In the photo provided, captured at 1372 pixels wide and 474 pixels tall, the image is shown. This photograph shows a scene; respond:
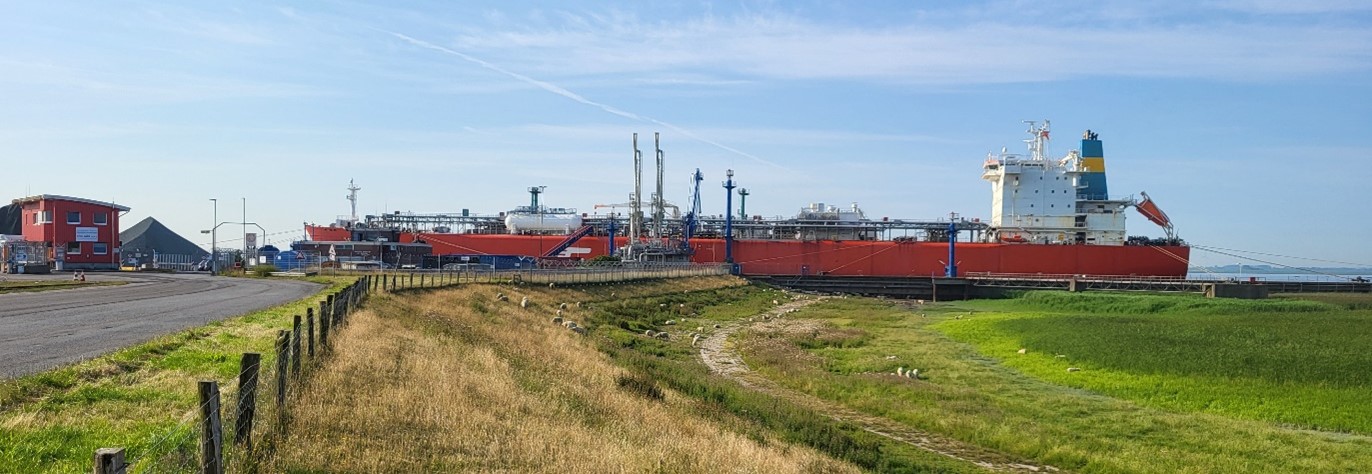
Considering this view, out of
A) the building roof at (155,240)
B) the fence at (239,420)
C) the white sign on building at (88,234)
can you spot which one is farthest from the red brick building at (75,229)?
the fence at (239,420)

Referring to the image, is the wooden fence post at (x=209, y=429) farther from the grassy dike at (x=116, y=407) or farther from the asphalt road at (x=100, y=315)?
the asphalt road at (x=100, y=315)

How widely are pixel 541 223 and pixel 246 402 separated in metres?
77.2

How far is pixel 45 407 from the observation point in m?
9.92

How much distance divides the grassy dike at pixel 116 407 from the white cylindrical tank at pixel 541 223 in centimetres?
6907

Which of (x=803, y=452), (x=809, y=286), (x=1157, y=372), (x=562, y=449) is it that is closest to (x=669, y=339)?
(x=1157, y=372)

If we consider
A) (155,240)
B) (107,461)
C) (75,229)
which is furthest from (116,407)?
(155,240)

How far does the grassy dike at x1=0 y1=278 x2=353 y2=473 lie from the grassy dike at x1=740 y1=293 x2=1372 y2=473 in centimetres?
1238

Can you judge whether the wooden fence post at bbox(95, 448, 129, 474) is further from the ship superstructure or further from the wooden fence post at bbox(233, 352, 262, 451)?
the ship superstructure

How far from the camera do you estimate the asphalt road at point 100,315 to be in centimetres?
1475

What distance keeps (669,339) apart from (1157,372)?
15.1 metres

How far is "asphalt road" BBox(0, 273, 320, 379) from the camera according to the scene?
14.8m

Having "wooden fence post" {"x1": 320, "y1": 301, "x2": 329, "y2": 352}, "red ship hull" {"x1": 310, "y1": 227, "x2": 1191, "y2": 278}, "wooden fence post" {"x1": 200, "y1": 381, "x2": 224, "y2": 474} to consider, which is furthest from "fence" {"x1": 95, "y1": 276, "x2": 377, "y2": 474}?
"red ship hull" {"x1": 310, "y1": 227, "x2": 1191, "y2": 278}

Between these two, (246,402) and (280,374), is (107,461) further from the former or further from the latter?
(280,374)

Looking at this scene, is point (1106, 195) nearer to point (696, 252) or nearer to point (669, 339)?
point (696, 252)
